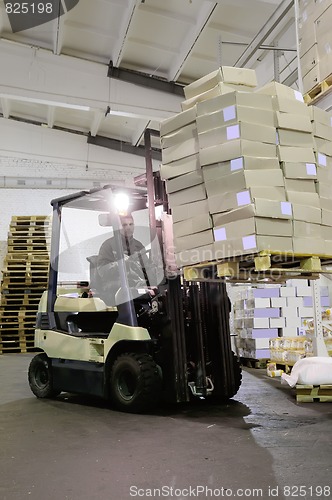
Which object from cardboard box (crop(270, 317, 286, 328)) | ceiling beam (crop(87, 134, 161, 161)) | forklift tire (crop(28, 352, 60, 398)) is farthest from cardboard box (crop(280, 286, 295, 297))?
ceiling beam (crop(87, 134, 161, 161))

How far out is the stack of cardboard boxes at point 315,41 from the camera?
14.3ft

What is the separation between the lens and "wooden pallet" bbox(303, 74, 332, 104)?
4.43 m

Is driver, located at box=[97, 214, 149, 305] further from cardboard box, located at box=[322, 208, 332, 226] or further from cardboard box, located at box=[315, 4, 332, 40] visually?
cardboard box, located at box=[315, 4, 332, 40]

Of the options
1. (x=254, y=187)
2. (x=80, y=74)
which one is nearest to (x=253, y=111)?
(x=254, y=187)

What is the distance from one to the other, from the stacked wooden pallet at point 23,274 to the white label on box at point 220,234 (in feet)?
29.9

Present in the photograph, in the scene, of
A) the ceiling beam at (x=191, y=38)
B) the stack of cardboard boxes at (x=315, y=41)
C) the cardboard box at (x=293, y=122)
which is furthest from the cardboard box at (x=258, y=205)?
the ceiling beam at (x=191, y=38)

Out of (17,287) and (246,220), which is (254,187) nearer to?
(246,220)

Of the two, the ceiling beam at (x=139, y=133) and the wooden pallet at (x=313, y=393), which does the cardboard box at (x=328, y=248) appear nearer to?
the wooden pallet at (x=313, y=393)

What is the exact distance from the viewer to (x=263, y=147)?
12.3 feet

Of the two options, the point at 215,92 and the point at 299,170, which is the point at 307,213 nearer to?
the point at 299,170

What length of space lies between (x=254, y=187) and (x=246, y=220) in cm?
25

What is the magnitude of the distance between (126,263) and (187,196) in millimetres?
1152

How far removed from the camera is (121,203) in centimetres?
508

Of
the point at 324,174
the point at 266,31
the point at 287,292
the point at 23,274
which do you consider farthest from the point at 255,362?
the point at 23,274
